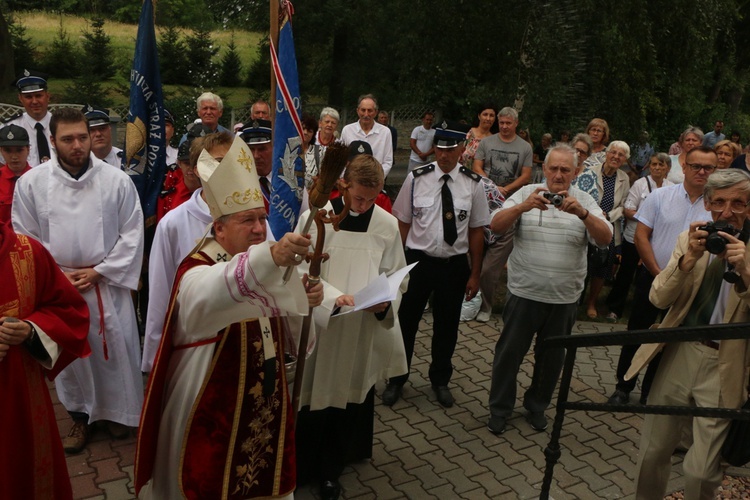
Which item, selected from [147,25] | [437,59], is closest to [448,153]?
[147,25]

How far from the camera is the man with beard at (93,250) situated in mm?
4707

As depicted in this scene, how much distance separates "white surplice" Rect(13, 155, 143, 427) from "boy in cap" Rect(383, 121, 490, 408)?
2.02 m

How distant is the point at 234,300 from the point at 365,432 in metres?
2.41

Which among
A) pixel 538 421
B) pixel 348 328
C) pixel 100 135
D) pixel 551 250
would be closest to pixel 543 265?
pixel 551 250

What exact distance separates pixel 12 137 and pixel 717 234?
5.31 metres

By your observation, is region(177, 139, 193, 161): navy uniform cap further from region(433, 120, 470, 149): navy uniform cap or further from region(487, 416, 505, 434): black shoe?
region(487, 416, 505, 434): black shoe

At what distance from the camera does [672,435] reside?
4.04m

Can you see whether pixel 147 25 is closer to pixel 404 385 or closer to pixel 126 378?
pixel 126 378

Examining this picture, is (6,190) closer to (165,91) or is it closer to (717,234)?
(717,234)

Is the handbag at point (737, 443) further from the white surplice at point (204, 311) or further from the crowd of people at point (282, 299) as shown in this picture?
the white surplice at point (204, 311)

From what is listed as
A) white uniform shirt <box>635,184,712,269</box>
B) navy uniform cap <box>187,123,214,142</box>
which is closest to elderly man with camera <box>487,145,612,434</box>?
white uniform shirt <box>635,184,712,269</box>

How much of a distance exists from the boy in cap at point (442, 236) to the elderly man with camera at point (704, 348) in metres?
1.86

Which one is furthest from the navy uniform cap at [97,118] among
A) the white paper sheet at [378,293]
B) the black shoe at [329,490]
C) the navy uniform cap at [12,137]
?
the black shoe at [329,490]

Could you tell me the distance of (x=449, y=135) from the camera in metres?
5.68
